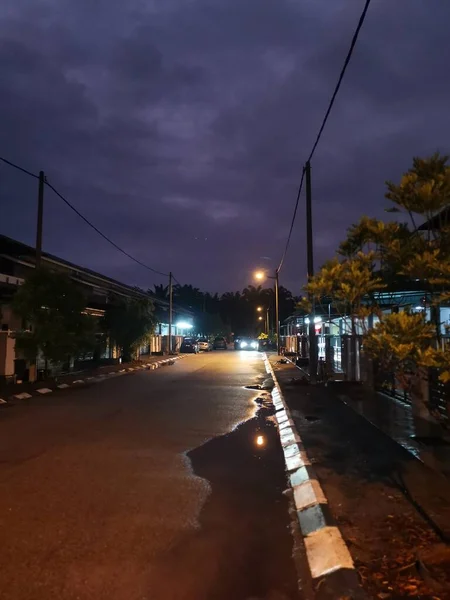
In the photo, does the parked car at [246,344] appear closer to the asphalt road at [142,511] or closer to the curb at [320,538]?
the asphalt road at [142,511]

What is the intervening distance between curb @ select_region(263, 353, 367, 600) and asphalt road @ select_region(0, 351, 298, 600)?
19 cm

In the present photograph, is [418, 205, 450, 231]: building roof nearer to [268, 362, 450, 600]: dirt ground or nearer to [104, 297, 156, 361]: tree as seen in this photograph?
[268, 362, 450, 600]: dirt ground

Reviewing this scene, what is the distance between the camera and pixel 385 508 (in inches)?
230

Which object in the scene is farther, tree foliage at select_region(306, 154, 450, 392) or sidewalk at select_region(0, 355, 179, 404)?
sidewalk at select_region(0, 355, 179, 404)

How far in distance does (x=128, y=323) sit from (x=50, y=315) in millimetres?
13909

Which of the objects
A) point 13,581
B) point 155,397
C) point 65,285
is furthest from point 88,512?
point 65,285

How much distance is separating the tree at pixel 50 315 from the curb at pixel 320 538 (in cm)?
1313

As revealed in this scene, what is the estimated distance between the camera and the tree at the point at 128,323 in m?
33.5

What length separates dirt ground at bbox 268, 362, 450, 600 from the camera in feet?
13.8

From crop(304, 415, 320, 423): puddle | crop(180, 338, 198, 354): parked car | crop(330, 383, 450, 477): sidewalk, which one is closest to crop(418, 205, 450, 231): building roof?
crop(330, 383, 450, 477): sidewalk

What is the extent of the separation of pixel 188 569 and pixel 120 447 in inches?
192

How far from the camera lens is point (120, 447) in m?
9.10

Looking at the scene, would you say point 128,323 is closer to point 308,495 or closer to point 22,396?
point 22,396

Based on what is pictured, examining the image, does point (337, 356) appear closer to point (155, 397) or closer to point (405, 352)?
point (155, 397)
